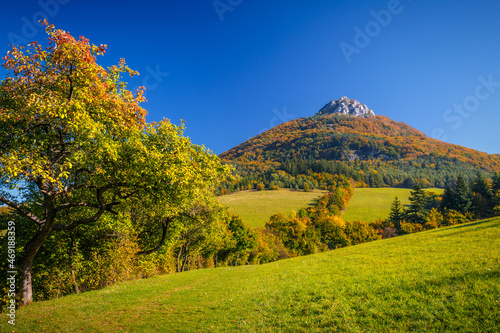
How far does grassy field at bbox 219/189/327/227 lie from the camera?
371 feet

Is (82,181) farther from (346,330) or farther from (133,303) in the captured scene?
(346,330)

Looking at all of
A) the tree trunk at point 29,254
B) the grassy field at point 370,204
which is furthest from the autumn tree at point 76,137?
the grassy field at point 370,204

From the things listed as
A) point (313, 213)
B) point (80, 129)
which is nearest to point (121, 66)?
point (80, 129)

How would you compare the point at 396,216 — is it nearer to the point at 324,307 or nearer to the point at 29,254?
the point at 324,307

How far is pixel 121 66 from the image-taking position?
A: 47.1ft

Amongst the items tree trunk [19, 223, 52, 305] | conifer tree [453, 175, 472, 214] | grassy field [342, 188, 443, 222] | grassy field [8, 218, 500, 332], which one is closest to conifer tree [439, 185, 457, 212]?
conifer tree [453, 175, 472, 214]

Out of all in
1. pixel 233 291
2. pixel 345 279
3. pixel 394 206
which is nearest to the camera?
pixel 345 279

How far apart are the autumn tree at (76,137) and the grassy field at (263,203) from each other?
299ft

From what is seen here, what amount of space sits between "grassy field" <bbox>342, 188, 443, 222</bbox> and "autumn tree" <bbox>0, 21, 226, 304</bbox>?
11256 cm

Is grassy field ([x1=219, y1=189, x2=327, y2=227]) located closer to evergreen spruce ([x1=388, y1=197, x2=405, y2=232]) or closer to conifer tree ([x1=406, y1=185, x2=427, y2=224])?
evergreen spruce ([x1=388, y1=197, x2=405, y2=232])

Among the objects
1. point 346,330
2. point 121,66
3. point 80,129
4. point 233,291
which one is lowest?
point 233,291

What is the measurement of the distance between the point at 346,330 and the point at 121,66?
18.3m

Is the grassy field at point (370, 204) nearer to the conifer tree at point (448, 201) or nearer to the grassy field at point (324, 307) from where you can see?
the conifer tree at point (448, 201)

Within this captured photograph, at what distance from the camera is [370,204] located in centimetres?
12888
